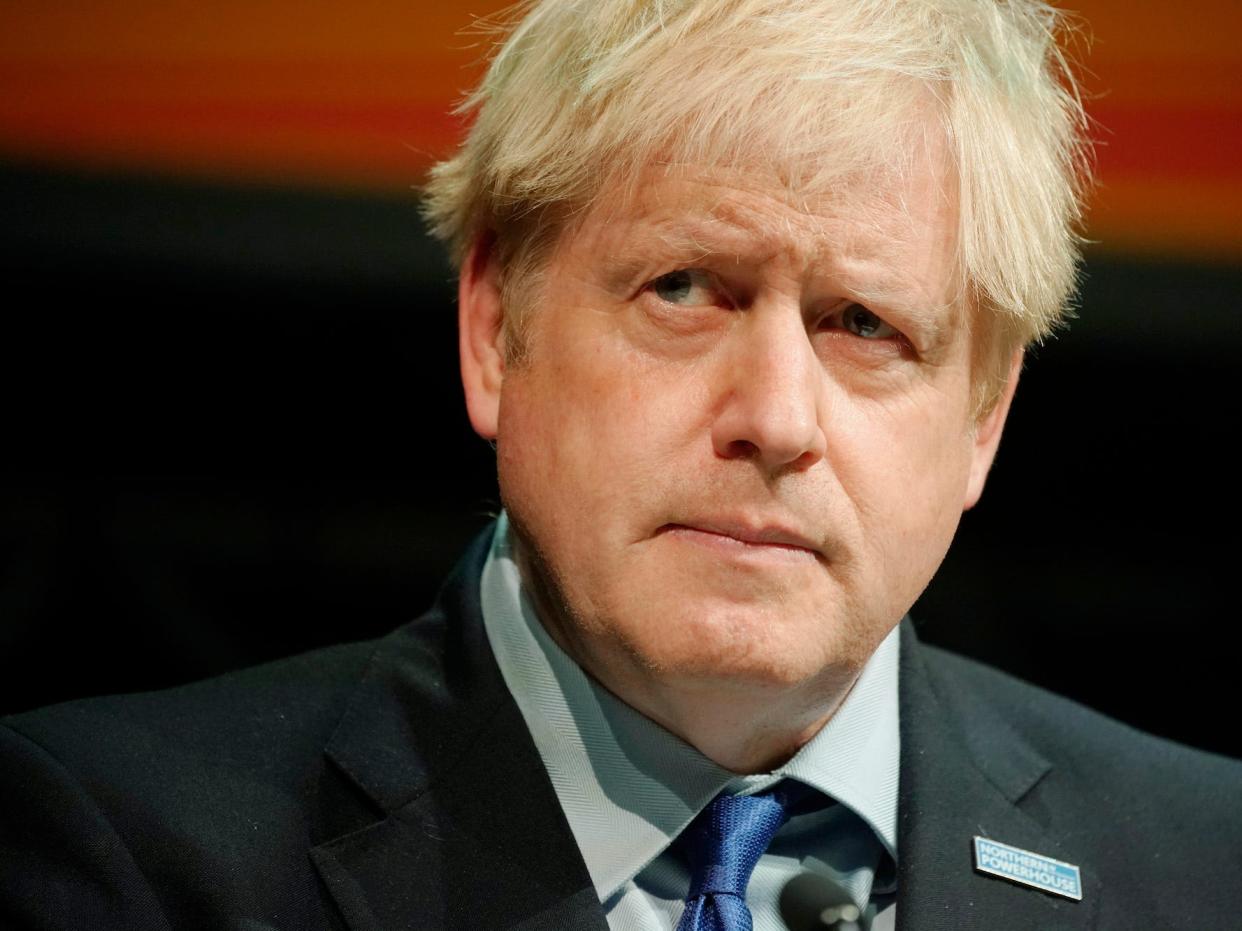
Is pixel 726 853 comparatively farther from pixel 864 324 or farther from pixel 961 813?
pixel 864 324

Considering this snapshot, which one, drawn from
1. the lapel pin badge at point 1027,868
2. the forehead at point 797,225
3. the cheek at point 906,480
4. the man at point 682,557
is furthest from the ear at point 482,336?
the lapel pin badge at point 1027,868

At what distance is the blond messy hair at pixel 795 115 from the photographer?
180 cm

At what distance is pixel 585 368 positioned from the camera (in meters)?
1.87

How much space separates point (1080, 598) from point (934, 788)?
114cm

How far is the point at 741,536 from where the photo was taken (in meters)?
1.76

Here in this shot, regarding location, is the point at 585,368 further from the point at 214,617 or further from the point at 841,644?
the point at 214,617

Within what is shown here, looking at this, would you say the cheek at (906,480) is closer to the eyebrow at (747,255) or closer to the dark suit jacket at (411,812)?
the eyebrow at (747,255)

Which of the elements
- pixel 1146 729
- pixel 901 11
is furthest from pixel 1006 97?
pixel 1146 729

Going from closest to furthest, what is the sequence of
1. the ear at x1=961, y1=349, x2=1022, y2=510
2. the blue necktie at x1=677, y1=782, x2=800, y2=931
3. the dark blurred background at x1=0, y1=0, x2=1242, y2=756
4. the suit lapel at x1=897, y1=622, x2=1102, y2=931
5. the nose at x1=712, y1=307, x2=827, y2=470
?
the nose at x1=712, y1=307, x2=827, y2=470
the blue necktie at x1=677, y1=782, x2=800, y2=931
the suit lapel at x1=897, y1=622, x2=1102, y2=931
the ear at x1=961, y1=349, x2=1022, y2=510
the dark blurred background at x1=0, y1=0, x2=1242, y2=756

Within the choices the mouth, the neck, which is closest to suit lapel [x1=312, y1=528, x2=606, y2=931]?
the neck

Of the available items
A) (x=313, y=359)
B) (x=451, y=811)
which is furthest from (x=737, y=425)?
(x=313, y=359)

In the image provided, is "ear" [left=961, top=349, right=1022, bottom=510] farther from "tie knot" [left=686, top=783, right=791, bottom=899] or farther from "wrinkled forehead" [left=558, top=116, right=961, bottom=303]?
"tie knot" [left=686, top=783, right=791, bottom=899]

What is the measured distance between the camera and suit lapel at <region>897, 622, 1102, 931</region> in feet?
6.44

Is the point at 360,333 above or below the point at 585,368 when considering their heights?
below
